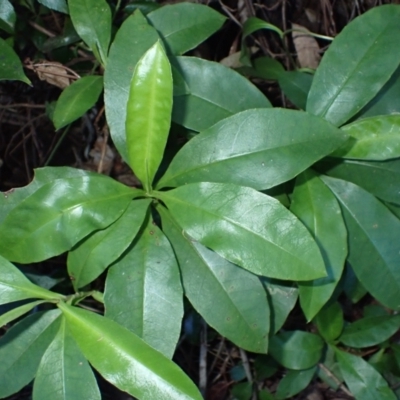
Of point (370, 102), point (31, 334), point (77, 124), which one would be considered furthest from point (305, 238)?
point (77, 124)

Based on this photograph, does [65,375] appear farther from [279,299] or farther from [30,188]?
[279,299]

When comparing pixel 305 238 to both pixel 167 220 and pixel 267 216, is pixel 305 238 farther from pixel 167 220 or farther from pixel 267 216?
pixel 167 220

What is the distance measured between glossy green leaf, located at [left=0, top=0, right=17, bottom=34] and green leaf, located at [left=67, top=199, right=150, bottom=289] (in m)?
0.63

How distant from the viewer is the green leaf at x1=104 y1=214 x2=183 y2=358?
2.82 ft

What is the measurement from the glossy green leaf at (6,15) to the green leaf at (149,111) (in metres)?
0.57

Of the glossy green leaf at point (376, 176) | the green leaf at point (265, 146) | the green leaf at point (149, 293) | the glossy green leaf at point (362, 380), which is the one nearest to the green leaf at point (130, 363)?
the green leaf at point (149, 293)

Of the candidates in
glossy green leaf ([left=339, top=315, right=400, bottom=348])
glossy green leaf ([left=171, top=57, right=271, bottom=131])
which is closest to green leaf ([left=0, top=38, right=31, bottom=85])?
glossy green leaf ([left=171, top=57, right=271, bottom=131])

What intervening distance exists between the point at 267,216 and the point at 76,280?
0.37 metres

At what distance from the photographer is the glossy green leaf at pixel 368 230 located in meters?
0.96

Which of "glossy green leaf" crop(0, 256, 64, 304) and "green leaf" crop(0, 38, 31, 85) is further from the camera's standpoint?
"green leaf" crop(0, 38, 31, 85)

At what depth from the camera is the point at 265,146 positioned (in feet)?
2.71

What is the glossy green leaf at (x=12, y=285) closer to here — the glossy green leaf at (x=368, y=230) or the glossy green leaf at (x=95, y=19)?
the glossy green leaf at (x=95, y=19)

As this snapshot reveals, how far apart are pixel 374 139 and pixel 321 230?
7.7 inches

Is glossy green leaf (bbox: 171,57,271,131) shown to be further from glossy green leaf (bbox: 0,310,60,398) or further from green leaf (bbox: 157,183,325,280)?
glossy green leaf (bbox: 0,310,60,398)
